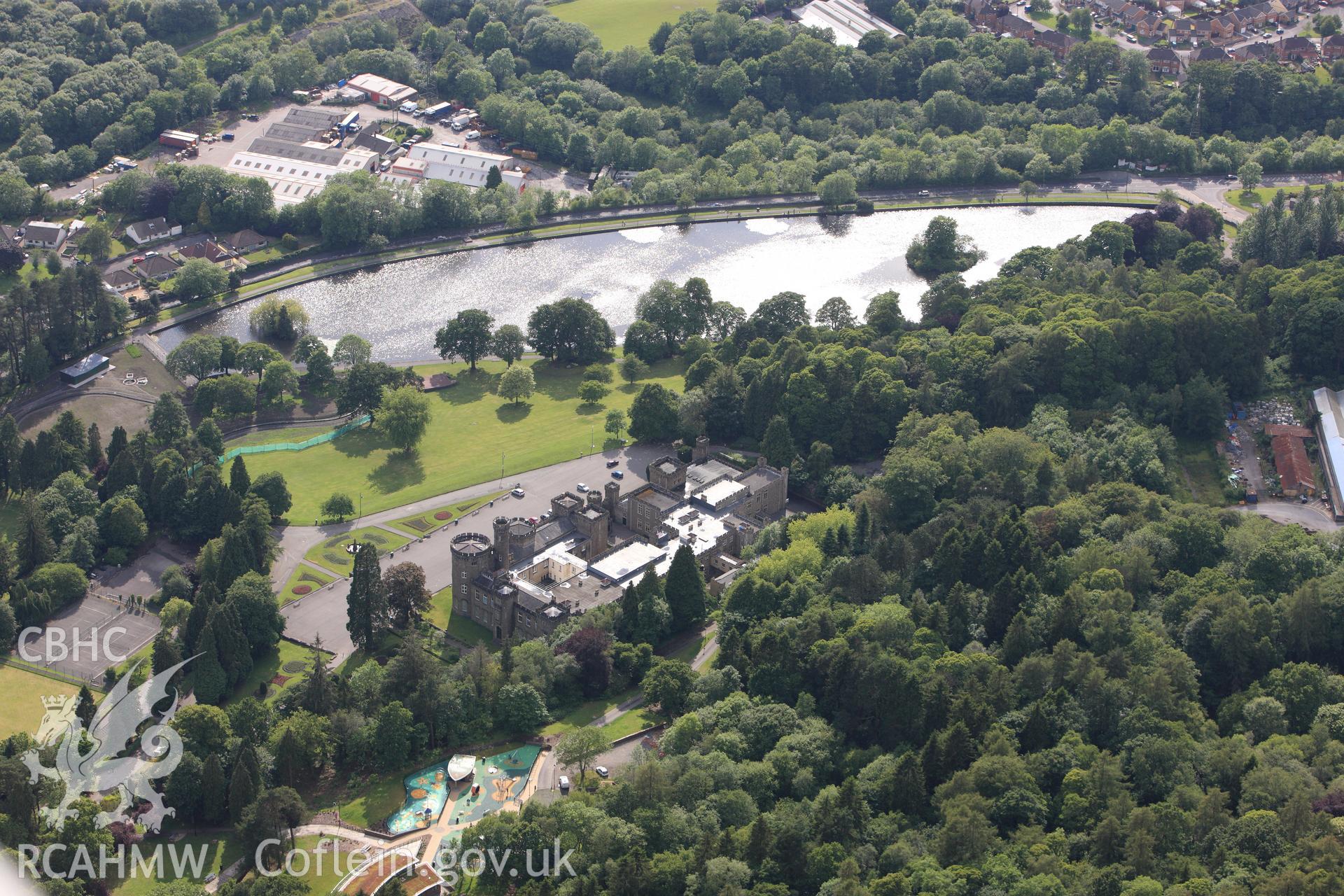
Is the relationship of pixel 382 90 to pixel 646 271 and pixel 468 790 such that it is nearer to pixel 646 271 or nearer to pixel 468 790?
pixel 646 271

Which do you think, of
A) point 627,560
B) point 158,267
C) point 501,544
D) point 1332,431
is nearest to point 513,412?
point 501,544

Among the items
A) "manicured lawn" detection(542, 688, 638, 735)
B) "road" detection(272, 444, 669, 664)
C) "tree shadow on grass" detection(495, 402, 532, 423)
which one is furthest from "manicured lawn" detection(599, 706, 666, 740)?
"tree shadow on grass" detection(495, 402, 532, 423)

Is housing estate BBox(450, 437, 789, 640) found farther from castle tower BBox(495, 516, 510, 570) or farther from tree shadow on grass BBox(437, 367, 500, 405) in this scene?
tree shadow on grass BBox(437, 367, 500, 405)

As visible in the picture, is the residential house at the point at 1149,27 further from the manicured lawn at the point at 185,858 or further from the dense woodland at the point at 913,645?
the manicured lawn at the point at 185,858

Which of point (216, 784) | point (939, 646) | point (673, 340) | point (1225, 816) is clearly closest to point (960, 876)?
point (1225, 816)

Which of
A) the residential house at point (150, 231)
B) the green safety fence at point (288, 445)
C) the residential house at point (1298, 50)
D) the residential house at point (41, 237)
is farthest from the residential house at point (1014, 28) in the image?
the residential house at point (41, 237)

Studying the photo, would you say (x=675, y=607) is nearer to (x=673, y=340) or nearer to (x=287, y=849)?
(x=287, y=849)
